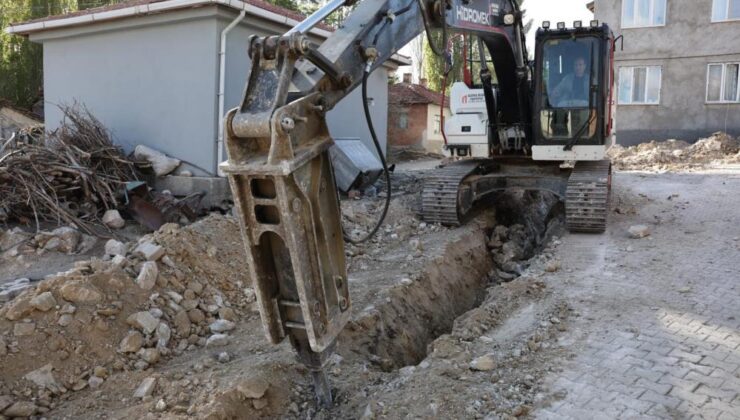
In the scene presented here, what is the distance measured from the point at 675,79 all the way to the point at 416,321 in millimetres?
17668

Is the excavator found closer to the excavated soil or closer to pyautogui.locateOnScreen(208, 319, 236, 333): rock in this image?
the excavated soil

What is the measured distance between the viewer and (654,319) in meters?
5.14

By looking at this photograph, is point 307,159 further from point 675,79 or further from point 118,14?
point 675,79

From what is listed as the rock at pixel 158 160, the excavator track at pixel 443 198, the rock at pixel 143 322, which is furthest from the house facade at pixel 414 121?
the rock at pixel 143 322

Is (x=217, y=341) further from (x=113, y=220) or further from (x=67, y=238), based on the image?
(x=113, y=220)

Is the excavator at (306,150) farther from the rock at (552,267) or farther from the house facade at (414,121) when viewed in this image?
the house facade at (414,121)

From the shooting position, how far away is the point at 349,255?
7.25 metres

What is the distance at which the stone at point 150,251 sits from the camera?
5.55 meters

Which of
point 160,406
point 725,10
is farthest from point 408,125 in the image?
point 160,406

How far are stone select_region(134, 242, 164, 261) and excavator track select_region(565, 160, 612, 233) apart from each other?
4860 mm

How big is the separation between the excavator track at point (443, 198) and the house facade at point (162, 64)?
3216 millimetres

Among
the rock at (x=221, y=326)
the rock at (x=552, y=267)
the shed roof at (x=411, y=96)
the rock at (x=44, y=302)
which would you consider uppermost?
the shed roof at (x=411, y=96)

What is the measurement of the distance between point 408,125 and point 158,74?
1623cm

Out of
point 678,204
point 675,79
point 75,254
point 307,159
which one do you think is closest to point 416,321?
point 307,159
